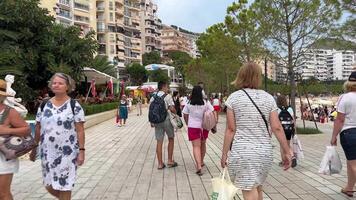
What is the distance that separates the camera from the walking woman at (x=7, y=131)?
4.75 metres

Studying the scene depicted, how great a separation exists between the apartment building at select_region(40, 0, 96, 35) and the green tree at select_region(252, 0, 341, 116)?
59.3 m

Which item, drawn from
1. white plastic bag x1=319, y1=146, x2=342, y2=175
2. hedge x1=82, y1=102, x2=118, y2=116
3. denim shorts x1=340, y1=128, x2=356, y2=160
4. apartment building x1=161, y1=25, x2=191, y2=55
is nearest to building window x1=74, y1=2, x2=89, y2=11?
hedge x1=82, y1=102, x2=118, y2=116

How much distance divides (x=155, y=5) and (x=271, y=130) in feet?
513

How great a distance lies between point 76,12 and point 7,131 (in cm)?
8660

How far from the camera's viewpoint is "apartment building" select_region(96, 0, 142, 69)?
336 ft

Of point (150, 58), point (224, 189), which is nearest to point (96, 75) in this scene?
point (224, 189)

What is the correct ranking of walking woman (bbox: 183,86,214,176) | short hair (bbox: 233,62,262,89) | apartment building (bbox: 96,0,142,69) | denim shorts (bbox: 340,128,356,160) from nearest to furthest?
short hair (bbox: 233,62,262,89)
denim shorts (bbox: 340,128,356,160)
walking woman (bbox: 183,86,214,176)
apartment building (bbox: 96,0,142,69)

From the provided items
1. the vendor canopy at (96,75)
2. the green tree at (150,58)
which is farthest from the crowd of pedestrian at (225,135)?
the green tree at (150,58)

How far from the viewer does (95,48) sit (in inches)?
1134

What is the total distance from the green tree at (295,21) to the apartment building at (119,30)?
2918 inches

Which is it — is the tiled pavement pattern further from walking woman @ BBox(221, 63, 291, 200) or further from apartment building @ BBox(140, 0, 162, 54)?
apartment building @ BBox(140, 0, 162, 54)

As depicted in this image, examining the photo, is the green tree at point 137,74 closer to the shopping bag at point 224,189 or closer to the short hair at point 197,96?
the short hair at point 197,96

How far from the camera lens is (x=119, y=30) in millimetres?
109125

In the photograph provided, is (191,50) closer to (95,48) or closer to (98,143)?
(95,48)
